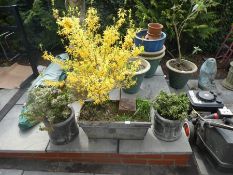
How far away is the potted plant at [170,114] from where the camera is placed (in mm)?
2484

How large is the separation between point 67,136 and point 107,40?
1.22m

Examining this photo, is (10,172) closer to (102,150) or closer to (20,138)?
(20,138)

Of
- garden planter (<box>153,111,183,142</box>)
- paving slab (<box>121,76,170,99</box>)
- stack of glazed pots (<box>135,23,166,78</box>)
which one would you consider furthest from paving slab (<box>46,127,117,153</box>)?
stack of glazed pots (<box>135,23,166,78</box>)

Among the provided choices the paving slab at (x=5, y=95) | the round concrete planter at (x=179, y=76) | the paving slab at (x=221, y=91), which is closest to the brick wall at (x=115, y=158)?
the paving slab at (x=5, y=95)

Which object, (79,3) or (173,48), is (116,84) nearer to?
(79,3)

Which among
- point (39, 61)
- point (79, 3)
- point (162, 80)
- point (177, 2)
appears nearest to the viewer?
point (79, 3)

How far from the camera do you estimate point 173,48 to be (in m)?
5.14

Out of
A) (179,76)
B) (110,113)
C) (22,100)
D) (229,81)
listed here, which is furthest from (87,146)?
(229,81)

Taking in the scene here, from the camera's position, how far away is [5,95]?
3787 millimetres

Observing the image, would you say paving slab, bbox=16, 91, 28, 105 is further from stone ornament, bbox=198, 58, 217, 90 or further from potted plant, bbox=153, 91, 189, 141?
stone ornament, bbox=198, 58, 217, 90

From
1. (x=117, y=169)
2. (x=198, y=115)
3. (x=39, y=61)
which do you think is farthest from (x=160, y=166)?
(x=39, y=61)

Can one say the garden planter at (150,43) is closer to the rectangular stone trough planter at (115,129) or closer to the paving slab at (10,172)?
the rectangular stone trough planter at (115,129)

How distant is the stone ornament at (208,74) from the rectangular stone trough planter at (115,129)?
1.81m

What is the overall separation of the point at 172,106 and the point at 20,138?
1924 millimetres
